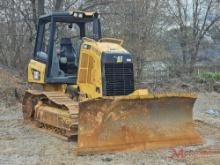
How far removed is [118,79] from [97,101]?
3.90 feet

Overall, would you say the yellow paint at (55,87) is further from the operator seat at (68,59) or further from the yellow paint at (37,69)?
the operator seat at (68,59)

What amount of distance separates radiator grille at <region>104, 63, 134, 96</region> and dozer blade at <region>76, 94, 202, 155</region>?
0.84 metres

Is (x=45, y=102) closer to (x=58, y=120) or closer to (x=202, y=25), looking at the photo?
(x=58, y=120)

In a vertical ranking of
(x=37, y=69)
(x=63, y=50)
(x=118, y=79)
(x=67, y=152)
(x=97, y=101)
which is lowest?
(x=67, y=152)

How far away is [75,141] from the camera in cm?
932

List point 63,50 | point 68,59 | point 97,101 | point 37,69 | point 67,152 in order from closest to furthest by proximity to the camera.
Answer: point 67,152
point 97,101
point 68,59
point 63,50
point 37,69

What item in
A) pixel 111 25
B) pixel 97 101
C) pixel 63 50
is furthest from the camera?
pixel 111 25

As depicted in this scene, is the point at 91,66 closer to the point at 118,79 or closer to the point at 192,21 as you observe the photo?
the point at 118,79

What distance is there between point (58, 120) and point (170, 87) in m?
11.5

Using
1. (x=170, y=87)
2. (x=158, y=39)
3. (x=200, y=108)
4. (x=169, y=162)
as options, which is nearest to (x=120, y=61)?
(x=169, y=162)

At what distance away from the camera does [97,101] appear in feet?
28.0

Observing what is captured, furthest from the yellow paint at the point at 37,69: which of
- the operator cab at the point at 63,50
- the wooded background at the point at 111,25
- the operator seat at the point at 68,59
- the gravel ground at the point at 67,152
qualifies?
the wooded background at the point at 111,25

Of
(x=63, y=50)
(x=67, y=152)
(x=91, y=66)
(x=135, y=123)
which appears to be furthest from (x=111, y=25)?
(x=67, y=152)

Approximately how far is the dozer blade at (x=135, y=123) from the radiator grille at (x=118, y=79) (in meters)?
0.84
